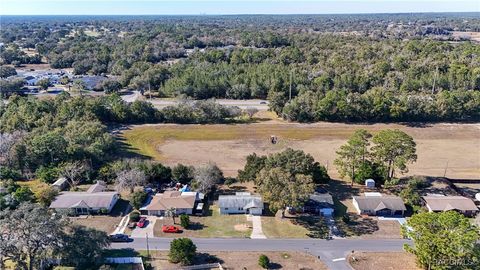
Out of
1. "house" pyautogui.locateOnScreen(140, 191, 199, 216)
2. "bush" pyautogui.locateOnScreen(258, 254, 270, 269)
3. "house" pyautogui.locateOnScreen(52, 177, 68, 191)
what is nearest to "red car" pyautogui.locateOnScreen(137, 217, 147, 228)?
"house" pyautogui.locateOnScreen(140, 191, 199, 216)

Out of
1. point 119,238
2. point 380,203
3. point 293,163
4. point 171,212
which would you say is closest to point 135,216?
point 171,212

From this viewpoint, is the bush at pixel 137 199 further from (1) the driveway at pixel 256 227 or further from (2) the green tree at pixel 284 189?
(2) the green tree at pixel 284 189

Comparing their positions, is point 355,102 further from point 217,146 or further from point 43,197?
point 43,197

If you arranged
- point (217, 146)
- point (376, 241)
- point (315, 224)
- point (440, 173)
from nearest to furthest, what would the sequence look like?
point (376, 241) → point (315, 224) → point (440, 173) → point (217, 146)

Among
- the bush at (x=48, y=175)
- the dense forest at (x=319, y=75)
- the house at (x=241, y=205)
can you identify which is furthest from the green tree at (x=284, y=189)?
the dense forest at (x=319, y=75)

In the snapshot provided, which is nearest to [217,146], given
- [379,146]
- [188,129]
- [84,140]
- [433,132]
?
[188,129]
